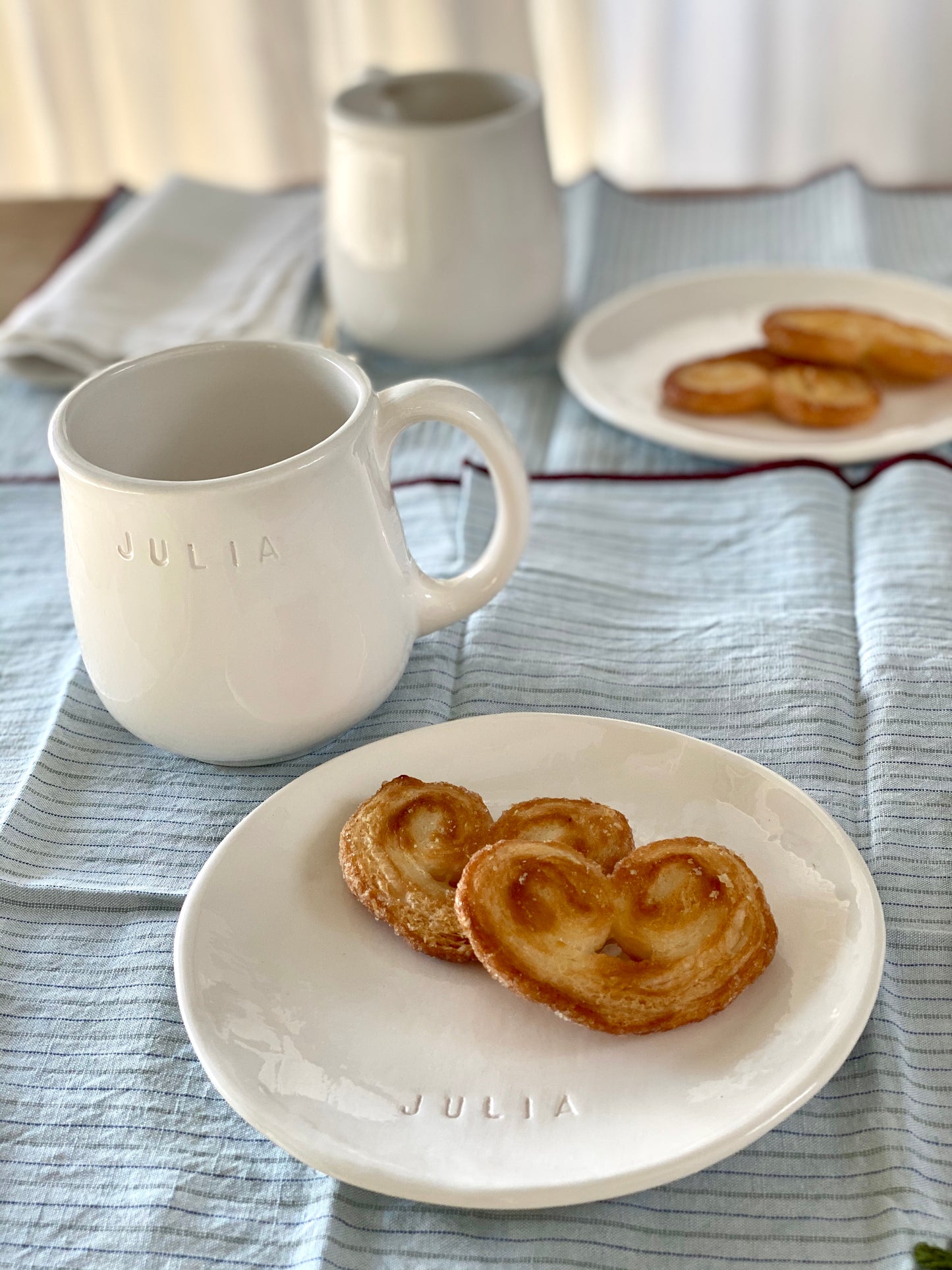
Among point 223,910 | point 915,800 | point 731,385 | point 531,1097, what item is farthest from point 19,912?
point 731,385

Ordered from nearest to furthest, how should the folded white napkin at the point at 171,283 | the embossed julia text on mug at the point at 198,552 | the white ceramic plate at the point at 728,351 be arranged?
the embossed julia text on mug at the point at 198,552
the white ceramic plate at the point at 728,351
the folded white napkin at the point at 171,283

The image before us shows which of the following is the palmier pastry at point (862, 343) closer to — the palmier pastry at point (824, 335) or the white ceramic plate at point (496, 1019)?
the palmier pastry at point (824, 335)

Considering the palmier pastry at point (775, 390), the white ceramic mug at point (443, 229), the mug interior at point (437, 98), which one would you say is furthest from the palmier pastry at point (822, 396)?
the mug interior at point (437, 98)

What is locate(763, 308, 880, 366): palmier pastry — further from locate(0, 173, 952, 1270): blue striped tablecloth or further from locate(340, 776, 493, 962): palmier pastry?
locate(340, 776, 493, 962): palmier pastry

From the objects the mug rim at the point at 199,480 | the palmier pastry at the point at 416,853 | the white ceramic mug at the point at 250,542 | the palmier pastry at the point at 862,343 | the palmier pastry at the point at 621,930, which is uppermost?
the mug rim at the point at 199,480

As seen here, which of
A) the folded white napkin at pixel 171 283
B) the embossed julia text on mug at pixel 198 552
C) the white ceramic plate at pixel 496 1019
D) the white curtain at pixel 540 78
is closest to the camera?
the white ceramic plate at pixel 496 1019

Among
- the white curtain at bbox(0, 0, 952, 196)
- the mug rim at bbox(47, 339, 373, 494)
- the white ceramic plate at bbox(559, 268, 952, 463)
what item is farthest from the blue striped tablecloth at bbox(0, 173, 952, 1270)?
the white curtain at bbox(0, 0, 952, 196)

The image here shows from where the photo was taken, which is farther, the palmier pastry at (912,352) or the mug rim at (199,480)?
the palmier pastry at (912,352)

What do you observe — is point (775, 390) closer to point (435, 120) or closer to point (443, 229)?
point (443, 229)
